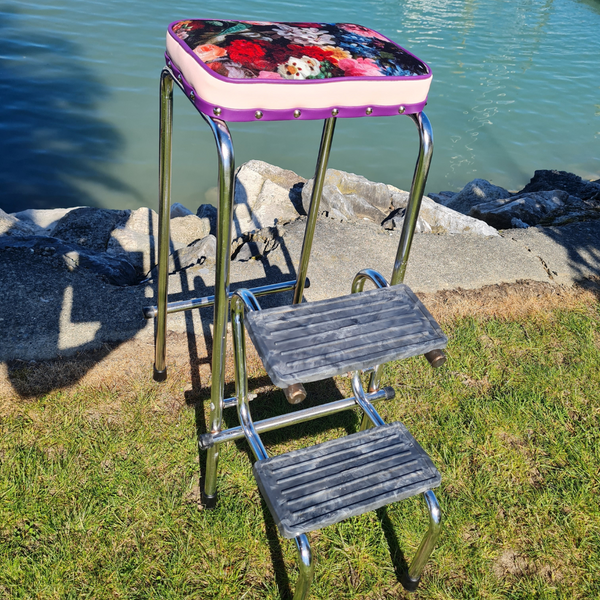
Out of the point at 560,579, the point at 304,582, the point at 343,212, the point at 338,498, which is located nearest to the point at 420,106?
the point at 338,498

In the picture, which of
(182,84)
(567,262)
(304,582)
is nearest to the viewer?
Result: (304,582)

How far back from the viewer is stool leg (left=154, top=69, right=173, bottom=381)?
188 centimetres

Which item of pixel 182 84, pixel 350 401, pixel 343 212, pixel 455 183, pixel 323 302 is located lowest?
pixel 455 183

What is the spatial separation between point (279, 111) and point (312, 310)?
608 mm

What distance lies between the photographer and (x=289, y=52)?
1.56 metres

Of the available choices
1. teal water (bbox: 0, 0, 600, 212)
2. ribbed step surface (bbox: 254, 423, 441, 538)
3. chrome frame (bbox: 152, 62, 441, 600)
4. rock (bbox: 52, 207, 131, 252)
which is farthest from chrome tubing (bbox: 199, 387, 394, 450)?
→ teal water (bbox: 0, 0, 600, 212)

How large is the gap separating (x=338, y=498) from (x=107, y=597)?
2.81 feet

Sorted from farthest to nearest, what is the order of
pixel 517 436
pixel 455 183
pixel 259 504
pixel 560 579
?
1. pixel 455 183
2. pixel 517 436
3. pixel 259 504
4. pixel 560 579

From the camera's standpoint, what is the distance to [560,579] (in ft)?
6.40

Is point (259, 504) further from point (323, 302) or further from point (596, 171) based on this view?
point (596, 171)

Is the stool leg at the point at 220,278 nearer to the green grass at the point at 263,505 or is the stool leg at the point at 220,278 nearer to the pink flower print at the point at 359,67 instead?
the green grass at the point at 263,505

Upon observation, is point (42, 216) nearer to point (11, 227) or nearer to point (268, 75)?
point (11, 227)

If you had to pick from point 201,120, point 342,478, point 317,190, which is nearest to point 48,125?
point 201,120

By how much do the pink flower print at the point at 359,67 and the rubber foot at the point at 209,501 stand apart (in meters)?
1.51
